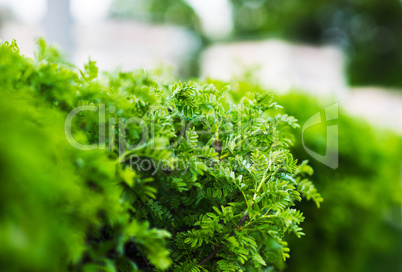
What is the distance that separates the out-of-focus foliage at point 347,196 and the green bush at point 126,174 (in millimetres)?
786

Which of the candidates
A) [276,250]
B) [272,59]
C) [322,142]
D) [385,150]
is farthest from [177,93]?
[272,59]

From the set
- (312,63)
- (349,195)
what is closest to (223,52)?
(312,63)

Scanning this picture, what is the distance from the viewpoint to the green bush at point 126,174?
386 millimetres

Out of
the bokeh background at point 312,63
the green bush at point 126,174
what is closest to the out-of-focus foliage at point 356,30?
the bokeh background at point 312,63

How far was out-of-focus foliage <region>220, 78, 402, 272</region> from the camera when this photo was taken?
2.12m

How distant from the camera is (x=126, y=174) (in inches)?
24.0

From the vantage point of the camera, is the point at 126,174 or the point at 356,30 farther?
the point at 356,30

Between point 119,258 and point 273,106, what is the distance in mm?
590

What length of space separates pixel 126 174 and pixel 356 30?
18.4 m

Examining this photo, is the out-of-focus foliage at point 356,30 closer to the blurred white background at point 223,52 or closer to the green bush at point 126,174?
the blurred white background at point 223,52

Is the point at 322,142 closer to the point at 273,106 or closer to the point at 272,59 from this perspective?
the point at 273,106

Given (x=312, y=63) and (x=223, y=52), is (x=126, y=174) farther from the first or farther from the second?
(x=223, y=52)

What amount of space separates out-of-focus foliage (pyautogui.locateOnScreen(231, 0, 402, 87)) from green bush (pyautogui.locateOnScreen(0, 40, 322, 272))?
1498cm

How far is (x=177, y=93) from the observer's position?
34.6 inches
